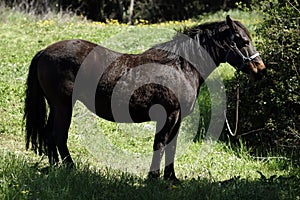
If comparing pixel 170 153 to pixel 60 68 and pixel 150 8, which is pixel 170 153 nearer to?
pixel 60 68

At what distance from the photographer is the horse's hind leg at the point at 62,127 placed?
19.3ft

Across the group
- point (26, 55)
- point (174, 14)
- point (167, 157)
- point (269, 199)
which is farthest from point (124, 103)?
point (174, 14)

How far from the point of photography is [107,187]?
502 cm

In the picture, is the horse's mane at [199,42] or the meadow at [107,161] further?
the horse's mane at [199,42]

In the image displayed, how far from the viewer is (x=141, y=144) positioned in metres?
8.52

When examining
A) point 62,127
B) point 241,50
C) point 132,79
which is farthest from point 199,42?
point 62,127

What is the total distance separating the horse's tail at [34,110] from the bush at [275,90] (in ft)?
11.5

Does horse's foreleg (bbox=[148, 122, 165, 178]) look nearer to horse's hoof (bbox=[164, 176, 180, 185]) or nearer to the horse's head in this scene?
horse's hoof (bbox=[164, 176, 180, 185])

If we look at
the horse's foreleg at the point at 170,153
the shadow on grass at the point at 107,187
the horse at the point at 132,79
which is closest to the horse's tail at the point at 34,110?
the horse at the point at 132,79

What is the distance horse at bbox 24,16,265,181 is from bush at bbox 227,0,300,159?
2085 millimetres

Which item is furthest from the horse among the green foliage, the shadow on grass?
the green foliage

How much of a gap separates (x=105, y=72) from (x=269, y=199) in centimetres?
236

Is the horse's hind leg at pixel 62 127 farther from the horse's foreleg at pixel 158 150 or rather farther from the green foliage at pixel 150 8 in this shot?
the green foliage at pixel 150 8

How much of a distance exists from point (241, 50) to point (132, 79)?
1.35 metres
